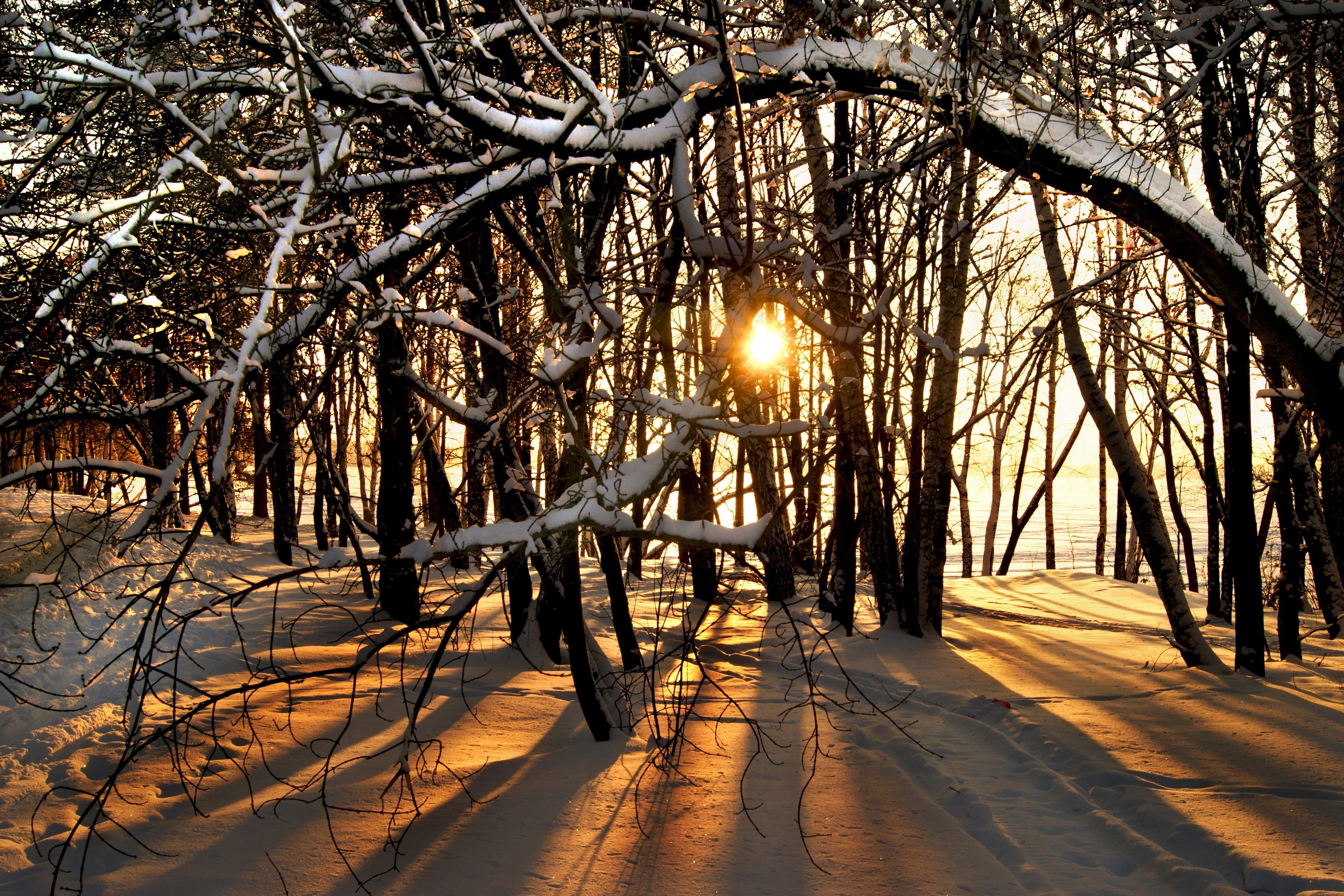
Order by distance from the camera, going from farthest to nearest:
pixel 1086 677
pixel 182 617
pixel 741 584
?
1. pixel 741 584
2. pixel 1086 677
3. pixel 182 617

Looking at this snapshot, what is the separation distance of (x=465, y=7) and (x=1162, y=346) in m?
6.49

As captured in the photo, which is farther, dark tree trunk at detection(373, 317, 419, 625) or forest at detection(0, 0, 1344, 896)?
dark tree trunk at detection(373, 317, 419, 625)

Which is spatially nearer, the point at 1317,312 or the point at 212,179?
the point at 212,179

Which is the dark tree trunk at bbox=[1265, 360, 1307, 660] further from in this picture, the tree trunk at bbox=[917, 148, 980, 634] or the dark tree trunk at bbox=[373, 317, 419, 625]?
the dark tree trunk at bbox=[373, 317, 419, 625]

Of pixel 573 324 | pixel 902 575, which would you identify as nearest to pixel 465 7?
pixel 573 324

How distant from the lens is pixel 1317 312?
26.7ft

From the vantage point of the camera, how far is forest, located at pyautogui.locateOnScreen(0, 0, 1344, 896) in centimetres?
390

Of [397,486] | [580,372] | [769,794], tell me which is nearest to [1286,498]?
[769,794]

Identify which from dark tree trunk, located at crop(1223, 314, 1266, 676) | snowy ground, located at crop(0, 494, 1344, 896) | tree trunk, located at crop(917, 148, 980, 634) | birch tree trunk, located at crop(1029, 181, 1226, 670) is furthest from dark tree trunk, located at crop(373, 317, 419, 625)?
dark tree trunk, located at crop(1223, 314, 1266, 676)

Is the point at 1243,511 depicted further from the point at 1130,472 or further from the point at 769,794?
the point at 769,794

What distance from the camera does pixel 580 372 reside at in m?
4.97

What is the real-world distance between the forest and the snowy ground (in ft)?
0.12

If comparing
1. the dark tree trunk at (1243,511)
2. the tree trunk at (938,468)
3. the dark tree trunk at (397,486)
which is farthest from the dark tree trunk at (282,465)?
the dark tree trunk at (1243,511)

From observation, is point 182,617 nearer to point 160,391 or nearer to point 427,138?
point 427,138
